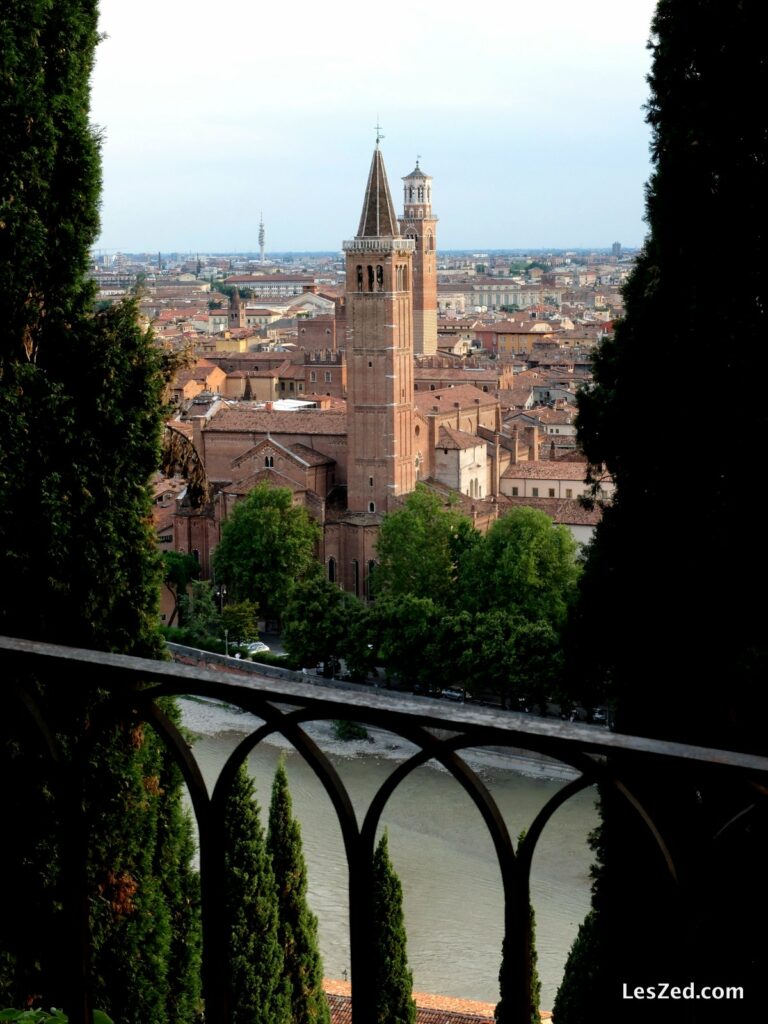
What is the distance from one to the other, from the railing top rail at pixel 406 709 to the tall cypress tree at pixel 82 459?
148 inches

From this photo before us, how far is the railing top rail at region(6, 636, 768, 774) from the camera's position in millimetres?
1261

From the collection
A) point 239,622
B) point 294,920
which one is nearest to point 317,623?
point 239,622

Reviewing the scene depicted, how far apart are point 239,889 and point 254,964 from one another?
43cm

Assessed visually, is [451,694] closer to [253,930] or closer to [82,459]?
[253,930]

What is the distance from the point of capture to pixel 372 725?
4.56 ft

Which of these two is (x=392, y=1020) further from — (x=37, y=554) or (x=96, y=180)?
(x=96, y=180)

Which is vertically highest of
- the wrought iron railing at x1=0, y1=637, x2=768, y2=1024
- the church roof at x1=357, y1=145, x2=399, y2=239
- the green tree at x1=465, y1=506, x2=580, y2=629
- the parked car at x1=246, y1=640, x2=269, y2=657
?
the church roof at x1=357, y1=145, x2=399, y2=239

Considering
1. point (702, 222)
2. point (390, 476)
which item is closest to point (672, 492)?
point (702, 222)

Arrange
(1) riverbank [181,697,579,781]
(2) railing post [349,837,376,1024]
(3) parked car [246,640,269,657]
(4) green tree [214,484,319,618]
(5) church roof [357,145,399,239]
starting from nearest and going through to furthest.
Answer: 1. (2) railing post [349,837,376,1024]
2. (1) riverbank [181,697,579,781]
3. (3) parked car [246,640,269,657]
4. (4) green tree [214,484,319,618]
5. (5) church roof [357,145,399,239]

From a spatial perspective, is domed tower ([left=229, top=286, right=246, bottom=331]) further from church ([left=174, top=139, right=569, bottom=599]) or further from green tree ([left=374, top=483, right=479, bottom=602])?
green tree ([left=374, top=483, right=479, bottom=602])

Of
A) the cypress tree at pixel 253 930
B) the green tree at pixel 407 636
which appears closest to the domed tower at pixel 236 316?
the green tree at pixel 407 636

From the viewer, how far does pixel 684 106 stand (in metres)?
6.43

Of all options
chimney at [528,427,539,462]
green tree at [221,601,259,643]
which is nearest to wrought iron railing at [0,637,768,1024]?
green tree at [221,601,259,643]

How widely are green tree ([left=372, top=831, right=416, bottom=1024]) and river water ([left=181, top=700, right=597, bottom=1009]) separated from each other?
2864 millimetres
